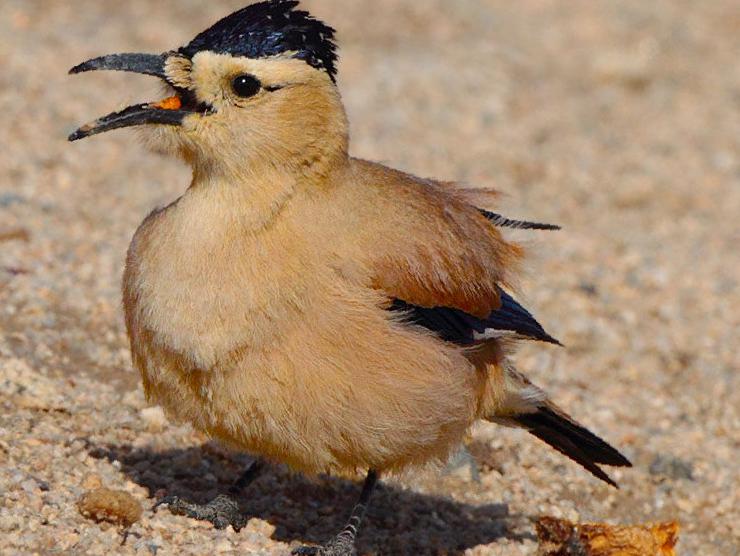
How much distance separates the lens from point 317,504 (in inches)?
267

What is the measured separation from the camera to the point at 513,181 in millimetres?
11734

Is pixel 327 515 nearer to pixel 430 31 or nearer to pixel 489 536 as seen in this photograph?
pixel 489 536

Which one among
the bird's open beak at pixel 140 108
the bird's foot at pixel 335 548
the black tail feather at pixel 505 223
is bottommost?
the bird's foot at pixel 335 548

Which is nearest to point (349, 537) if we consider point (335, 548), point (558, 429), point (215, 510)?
point (335, 548)

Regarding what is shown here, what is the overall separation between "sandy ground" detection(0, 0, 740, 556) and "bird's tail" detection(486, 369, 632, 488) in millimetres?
408

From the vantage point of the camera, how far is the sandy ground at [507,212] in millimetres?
6574

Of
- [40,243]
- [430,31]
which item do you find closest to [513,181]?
[430,31]

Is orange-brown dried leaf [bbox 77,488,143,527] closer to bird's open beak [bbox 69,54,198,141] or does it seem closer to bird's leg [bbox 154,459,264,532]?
bird's leg [bbox 154,459,264,532]

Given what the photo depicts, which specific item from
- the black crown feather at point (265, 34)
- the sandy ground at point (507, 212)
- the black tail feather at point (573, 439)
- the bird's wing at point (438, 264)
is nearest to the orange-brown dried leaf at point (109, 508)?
the sandy ground at point (507, 212)

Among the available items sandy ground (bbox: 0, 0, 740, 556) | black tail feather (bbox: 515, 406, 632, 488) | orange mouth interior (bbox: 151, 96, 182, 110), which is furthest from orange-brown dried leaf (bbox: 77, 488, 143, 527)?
black tail feather (bbox: 515, 406, 632, 488)

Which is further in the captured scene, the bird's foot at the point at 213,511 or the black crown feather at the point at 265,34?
the bird's foot at the point at 213,511

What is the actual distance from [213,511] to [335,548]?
23.4 inches

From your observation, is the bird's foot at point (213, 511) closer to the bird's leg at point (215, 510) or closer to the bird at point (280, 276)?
the bird's leg at point (215, 510)

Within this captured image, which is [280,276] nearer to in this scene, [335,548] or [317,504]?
[335,548]
